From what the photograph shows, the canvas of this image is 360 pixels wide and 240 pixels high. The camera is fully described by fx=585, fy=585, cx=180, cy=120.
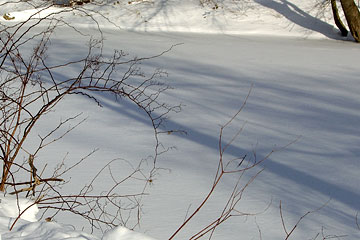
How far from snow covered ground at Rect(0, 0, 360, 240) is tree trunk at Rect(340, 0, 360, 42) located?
40cm

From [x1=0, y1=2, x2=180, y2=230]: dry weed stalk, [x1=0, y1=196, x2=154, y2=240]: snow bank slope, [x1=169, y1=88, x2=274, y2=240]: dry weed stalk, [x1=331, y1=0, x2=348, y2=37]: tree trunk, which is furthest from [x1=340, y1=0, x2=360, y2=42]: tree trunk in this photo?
[x1=0, y1=196, x2=154, y2=240]: snow bank slope

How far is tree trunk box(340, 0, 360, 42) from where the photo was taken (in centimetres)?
1378

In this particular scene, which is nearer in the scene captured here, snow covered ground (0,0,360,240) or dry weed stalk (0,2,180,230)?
dry weed stalk (0,2,180,230)

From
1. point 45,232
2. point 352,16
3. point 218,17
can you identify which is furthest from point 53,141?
point 218,17

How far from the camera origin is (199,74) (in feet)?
31.0

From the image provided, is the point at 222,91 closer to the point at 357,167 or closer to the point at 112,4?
the point at 357,167

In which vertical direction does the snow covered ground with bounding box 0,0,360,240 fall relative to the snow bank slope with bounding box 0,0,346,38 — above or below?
above

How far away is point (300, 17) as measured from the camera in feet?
51.4

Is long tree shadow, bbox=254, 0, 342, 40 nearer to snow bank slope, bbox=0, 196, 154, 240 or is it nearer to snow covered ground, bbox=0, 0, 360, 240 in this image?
snow covered ground, bbox=0, 0, 360, 240

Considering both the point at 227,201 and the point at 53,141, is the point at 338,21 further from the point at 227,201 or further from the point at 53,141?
the point at 53,141

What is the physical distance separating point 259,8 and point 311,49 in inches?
165

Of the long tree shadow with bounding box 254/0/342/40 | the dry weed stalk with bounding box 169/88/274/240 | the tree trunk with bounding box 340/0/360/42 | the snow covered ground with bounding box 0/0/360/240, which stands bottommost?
the long tree shadow with bounding box 254/0/342/40

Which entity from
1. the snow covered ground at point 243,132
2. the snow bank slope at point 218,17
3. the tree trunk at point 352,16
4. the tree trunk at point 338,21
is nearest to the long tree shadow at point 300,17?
the snow bank slope at point 218,17

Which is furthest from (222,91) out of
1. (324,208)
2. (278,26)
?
(278,26)
